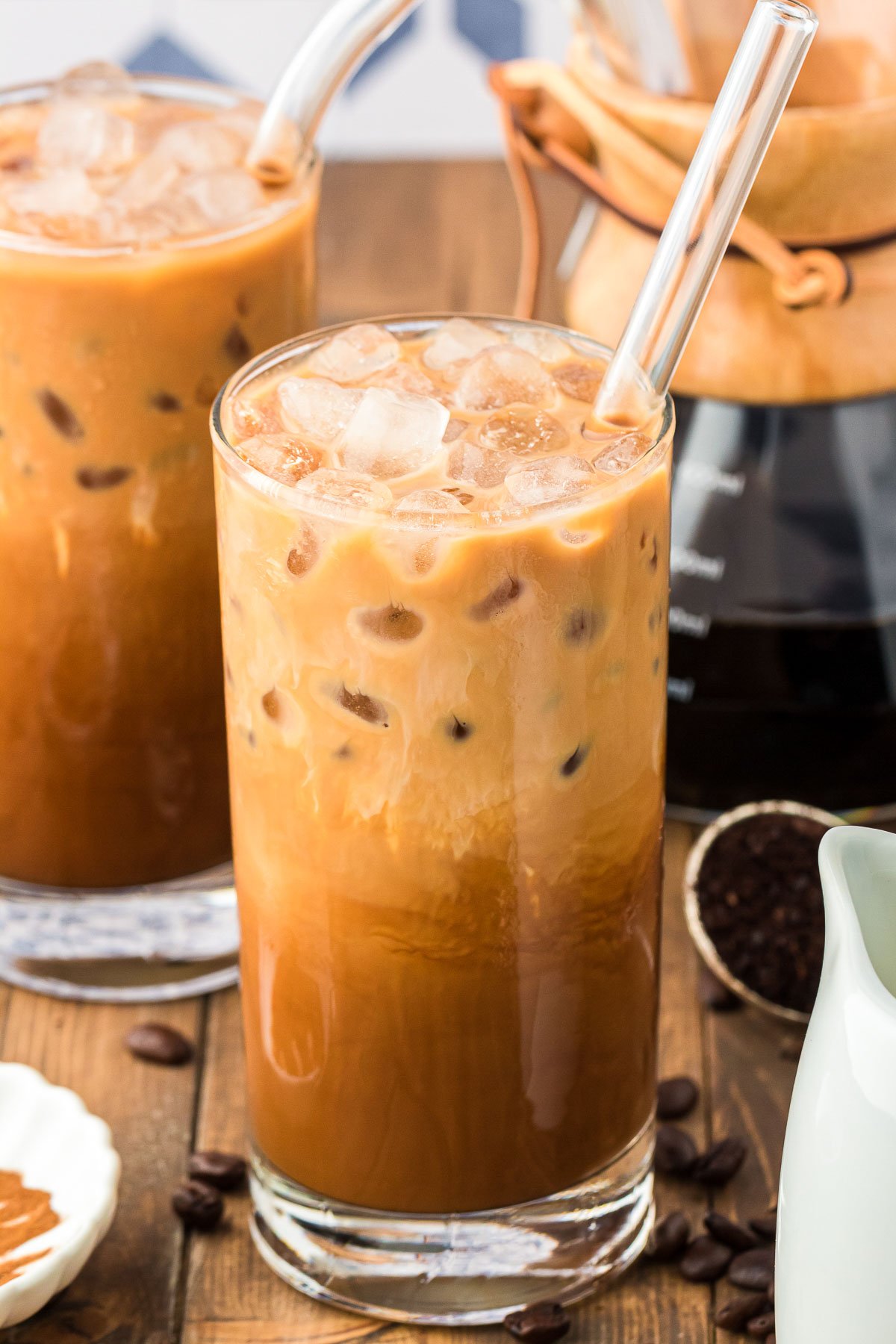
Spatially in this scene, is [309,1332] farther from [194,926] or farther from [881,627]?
[881,627]

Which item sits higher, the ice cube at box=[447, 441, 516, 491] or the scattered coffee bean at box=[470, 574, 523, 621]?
the ice cube at box=[447, 441, 516, 491]

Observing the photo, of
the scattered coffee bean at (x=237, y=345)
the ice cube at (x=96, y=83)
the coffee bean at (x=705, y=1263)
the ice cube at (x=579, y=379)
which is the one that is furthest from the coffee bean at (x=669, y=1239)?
the ice cube at (x=96, y=83)

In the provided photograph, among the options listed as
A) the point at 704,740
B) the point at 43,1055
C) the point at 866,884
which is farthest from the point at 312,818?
the point at 704,740

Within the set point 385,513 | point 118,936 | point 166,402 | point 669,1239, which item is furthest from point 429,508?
point 118,936

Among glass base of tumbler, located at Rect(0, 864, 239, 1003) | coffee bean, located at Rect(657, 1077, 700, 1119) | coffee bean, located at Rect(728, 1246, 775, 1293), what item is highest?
coffee bean, located at Rect(728, 1246, 775, 1293)

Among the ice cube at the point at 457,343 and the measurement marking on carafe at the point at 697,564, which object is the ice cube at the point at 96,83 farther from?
the measurement marking on carafe at the point at 697,564

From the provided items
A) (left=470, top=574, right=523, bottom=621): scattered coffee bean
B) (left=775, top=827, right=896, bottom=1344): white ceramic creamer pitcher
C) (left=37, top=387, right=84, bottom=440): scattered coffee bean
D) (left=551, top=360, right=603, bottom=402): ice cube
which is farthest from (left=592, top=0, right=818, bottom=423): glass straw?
(left=37, top=387, right=84, bottom=440): scattered coffee bean

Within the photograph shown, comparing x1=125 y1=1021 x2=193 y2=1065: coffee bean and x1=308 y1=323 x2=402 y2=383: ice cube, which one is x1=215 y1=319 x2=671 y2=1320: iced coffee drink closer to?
x1=308 y1=323 x2=402 y2=383: ice cube

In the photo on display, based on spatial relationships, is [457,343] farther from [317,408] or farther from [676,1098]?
[676,1098]

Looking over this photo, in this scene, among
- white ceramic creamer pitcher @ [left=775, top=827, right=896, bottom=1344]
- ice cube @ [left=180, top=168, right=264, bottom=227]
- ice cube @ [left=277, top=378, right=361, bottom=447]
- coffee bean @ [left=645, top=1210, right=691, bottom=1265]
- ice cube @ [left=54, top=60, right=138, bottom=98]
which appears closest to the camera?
white ceramic creamer pitcher @ [left=775, top=827, right=896, bottom=1344]
